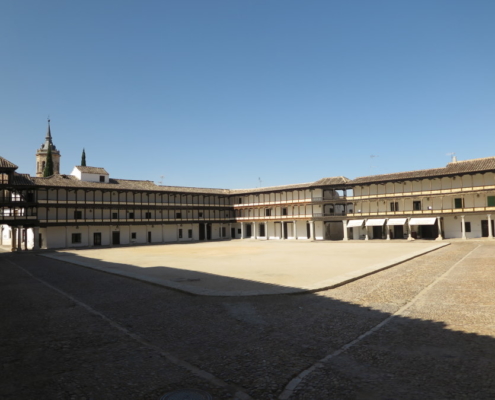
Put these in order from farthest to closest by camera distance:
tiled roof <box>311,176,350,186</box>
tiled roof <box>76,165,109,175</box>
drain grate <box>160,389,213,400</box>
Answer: tiled roof <box>311,176,350,186</box> → tiled roof <box>76,165,109,175</box> → drain grate <box>160,389,213,400</box>

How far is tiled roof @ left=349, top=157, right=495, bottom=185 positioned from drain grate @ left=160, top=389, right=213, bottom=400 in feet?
159

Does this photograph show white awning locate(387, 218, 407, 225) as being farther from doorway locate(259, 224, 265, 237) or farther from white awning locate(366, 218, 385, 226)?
doorway locate(259, 224, 265, 237)

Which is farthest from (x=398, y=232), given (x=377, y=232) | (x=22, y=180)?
(x=22, y=180)

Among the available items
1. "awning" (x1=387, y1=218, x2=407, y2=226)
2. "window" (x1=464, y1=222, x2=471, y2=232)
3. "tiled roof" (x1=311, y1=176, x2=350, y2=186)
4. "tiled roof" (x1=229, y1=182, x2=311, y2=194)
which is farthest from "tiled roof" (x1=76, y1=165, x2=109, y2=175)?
"window" (x1=464, y1=222, x2=471, y2=232)

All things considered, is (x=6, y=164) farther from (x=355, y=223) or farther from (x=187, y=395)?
(x=355, y=223)

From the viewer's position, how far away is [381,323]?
359 inches

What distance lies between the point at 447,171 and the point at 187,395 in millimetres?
50260

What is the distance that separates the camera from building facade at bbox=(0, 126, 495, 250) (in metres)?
45.5

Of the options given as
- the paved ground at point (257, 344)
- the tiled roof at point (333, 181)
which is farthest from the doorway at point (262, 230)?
the paved ground at point (257, 344)

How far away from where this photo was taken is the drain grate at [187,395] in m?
5.27

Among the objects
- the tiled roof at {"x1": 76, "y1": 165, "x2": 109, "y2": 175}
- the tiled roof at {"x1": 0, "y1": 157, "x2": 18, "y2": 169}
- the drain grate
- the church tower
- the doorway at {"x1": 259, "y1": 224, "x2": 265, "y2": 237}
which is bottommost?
the drain grate

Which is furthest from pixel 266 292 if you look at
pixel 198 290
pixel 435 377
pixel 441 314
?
pixel 435 377

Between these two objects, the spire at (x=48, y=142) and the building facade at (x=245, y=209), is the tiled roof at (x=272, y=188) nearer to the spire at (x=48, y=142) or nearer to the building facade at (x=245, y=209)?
the building facade at (x=245, y=209)

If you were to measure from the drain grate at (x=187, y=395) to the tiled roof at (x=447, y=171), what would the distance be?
48.3 metres
